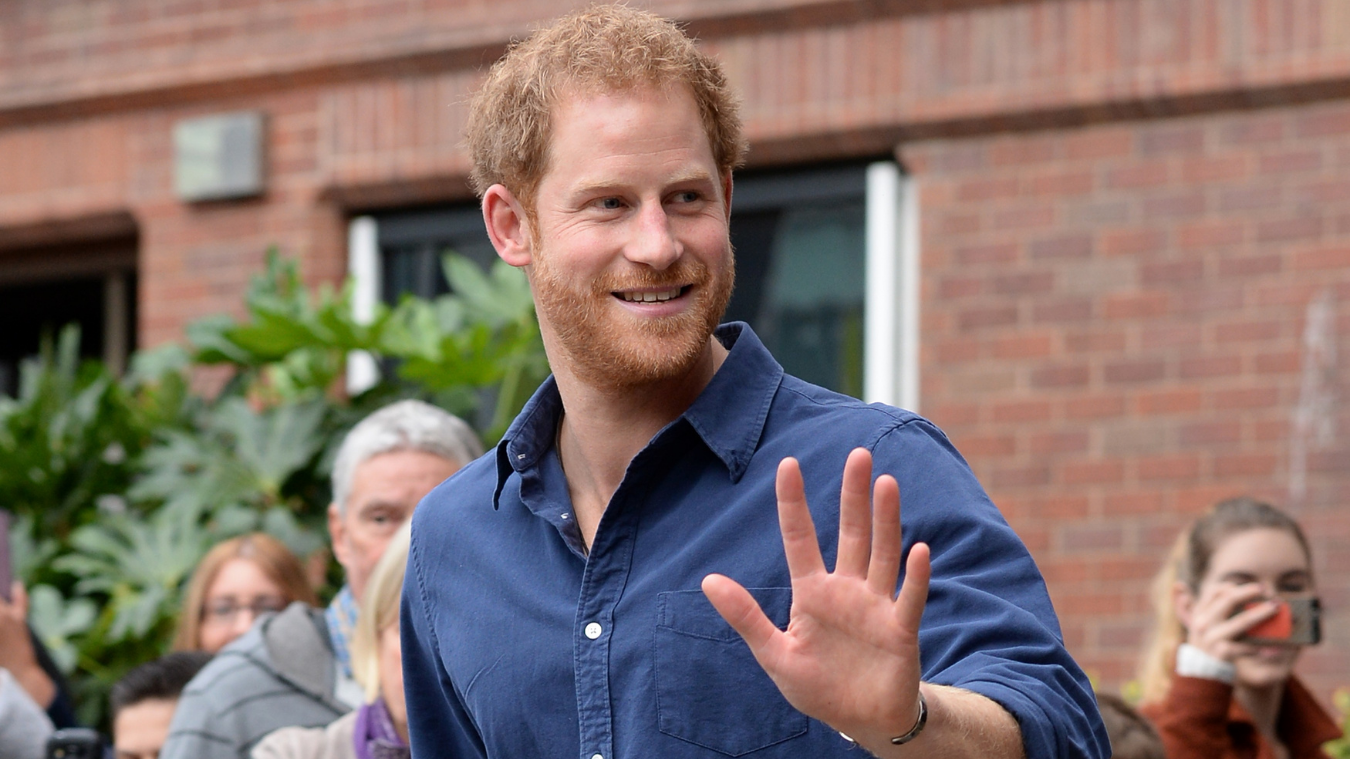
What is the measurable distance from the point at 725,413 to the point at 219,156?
5.48 metres

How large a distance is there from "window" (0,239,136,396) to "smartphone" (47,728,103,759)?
4.12 m

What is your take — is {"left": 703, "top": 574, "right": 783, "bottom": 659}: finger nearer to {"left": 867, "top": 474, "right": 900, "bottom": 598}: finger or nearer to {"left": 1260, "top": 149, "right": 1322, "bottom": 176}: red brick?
{"left": 867, "top": 474, "right": 900, "bottom": 598}: finger

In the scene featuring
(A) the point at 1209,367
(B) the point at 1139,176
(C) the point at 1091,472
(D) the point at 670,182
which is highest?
(B) the point at 1139,176

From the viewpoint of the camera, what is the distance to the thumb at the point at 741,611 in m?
1.71

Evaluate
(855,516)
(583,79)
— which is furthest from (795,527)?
(583,79)

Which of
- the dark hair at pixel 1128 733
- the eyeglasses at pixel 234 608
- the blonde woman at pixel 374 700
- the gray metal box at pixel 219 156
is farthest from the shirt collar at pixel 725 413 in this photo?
the gray metal box at pixel 219 156

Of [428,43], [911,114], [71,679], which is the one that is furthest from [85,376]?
[911,114]

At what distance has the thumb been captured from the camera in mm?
1705

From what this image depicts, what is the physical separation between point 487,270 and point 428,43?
2.90 feet

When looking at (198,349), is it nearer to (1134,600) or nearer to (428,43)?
(428,43)

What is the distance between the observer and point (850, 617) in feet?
5.54

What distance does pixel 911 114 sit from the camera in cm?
612

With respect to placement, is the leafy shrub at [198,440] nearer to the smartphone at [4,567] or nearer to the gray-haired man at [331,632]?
the smartphone at [4,567]

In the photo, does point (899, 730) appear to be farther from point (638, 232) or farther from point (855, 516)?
point (638, 232)
